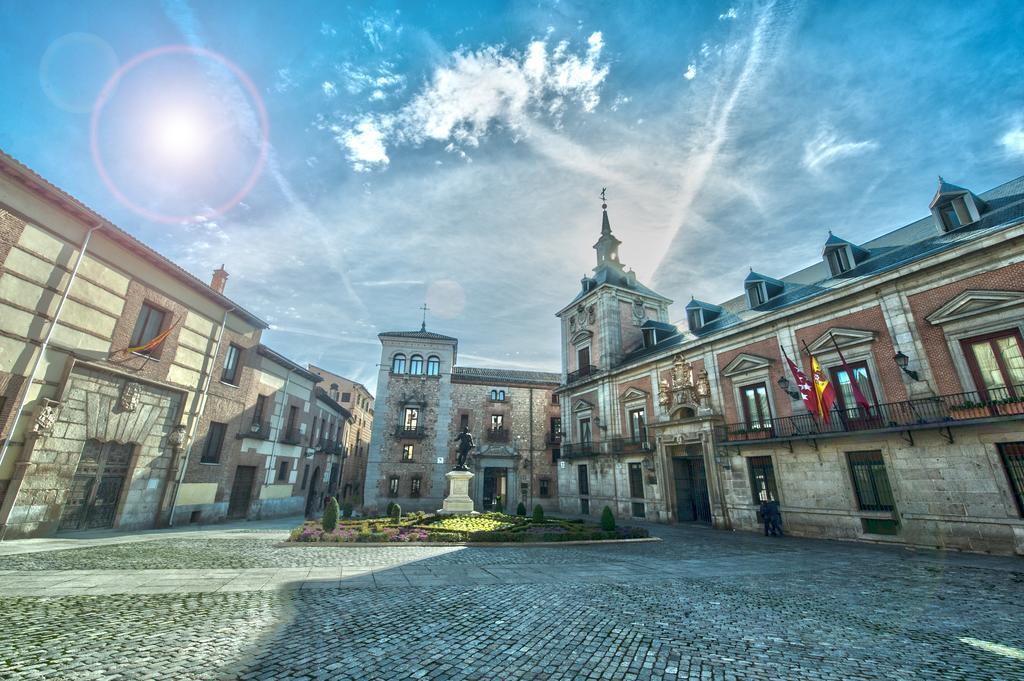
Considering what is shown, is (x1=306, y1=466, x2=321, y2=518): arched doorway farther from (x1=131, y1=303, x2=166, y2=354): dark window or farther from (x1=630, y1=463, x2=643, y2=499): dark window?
(x1=630, y1=463, x2=643, y2=499): dark window

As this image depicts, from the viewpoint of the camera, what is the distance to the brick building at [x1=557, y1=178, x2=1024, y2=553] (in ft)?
40.2

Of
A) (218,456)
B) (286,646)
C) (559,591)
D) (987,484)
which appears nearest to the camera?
(286,646)

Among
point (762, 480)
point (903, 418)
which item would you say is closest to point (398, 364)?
point (762, 480)

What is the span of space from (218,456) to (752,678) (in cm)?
2152

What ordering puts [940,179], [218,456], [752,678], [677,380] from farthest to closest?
[677,380] < [218,456] < [940,179] < [752,678]

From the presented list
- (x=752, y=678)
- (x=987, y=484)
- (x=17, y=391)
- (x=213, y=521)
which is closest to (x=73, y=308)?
(x=17, y=391)

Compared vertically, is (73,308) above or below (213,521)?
above

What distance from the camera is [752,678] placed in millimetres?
3951

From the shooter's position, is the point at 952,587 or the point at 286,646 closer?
the point at 286,646

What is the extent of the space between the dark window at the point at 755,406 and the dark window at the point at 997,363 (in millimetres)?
6741

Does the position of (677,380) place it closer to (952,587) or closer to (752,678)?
(952,587)

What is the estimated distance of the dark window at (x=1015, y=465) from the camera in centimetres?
1155

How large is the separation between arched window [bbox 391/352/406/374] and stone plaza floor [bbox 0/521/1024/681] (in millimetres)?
24817

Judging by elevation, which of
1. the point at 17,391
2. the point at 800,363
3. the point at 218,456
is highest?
the point at 800,363
